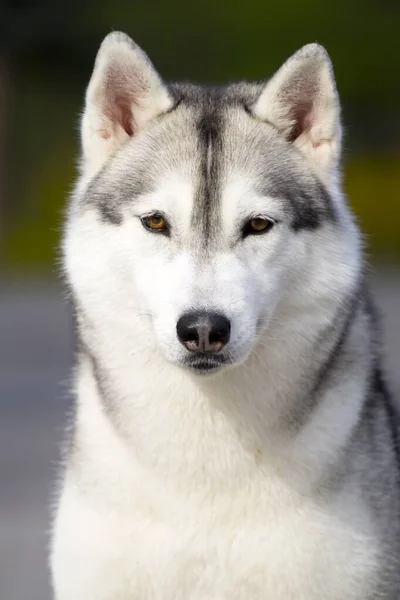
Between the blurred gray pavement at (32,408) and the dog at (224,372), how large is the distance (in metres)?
1.06

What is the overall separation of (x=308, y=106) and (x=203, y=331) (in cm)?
107

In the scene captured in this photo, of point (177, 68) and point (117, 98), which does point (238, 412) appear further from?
point (177, 68)

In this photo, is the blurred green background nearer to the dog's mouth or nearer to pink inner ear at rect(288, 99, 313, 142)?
pink inner ear at rect(288, 99, 313, 142)

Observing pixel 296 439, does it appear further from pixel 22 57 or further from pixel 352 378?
pixel 22 57

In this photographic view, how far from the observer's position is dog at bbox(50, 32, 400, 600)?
4.20 meters

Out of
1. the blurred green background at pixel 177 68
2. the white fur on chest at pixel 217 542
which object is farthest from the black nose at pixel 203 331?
the blurred green background at pixel 177 68

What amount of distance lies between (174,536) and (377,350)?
3.70ft

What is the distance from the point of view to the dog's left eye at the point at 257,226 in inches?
164

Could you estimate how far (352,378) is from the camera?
14.9 ft

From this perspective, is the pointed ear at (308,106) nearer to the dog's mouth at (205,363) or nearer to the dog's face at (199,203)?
the dog's face at (199,203)

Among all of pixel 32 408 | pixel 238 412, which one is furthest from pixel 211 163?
pixel 32 408

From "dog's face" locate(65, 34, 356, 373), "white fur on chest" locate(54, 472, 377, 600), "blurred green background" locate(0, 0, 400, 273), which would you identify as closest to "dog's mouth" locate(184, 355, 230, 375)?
"dog's face" locate(65, 34, 356, 373)

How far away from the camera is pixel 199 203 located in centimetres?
412

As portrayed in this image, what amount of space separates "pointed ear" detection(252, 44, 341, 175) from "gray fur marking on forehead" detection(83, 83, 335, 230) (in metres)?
0.05
